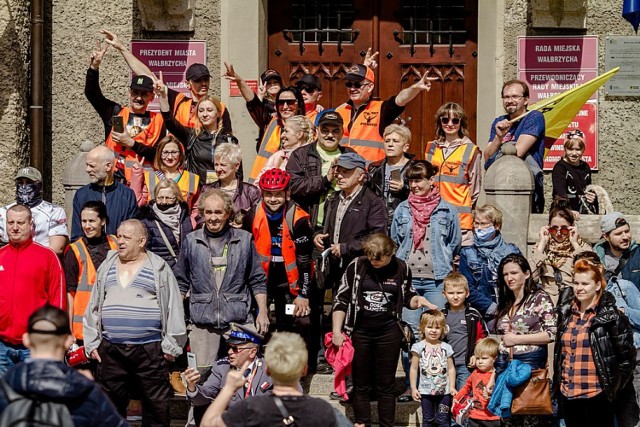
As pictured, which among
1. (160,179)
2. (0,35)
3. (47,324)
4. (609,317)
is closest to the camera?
(47,324)

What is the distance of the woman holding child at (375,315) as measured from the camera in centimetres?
934

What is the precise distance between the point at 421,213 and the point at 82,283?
2.61 m

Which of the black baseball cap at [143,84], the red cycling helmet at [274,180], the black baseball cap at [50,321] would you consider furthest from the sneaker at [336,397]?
the black baseball cap at [50,321]

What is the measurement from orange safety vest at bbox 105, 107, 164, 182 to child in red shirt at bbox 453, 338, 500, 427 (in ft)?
11.4

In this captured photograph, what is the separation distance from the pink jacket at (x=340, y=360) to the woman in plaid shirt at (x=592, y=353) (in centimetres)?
156

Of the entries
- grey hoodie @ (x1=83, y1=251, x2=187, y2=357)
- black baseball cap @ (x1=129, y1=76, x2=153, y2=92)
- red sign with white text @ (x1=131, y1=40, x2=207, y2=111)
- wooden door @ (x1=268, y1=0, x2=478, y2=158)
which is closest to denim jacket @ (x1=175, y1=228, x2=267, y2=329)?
grey hoodie @ (x1=83, y1=251, x2=187, y2=357)

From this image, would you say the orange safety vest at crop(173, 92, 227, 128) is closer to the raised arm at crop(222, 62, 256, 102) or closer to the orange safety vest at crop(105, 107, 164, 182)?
the orange safety vest at crop(105, 107, 164, 182)

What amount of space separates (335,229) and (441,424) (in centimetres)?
173

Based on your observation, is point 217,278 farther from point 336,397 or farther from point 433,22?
point 433,22

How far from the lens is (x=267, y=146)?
11.2 metres

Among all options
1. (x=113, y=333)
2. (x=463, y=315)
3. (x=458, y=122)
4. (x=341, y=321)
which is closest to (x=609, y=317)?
(x=463, y=315)

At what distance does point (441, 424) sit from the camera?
930 centimetres

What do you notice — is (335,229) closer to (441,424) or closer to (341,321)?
(341,321)

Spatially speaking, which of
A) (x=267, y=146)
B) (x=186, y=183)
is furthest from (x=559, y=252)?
(x=186, y=183)
